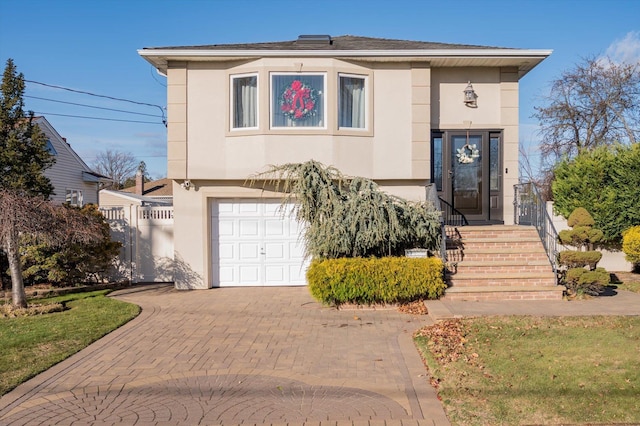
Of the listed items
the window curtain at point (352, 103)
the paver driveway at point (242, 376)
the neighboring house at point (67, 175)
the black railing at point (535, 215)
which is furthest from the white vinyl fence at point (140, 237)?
the neighboring house at point (67, 175)

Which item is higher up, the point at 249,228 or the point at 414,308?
the point at 249,228

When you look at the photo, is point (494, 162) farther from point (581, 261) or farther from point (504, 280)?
point (504, 280)

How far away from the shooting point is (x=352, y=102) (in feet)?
38.6

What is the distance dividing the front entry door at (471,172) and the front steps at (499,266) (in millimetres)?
1602

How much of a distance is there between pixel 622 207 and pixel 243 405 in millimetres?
11206

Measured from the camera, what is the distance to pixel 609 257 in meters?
13.0

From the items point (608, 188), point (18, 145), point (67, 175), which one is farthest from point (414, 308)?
point (67, 175)

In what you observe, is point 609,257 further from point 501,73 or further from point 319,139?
point 319,139

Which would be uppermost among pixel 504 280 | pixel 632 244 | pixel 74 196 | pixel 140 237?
pixel 74 196

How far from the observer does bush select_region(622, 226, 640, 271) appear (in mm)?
11625

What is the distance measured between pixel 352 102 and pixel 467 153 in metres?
3.22

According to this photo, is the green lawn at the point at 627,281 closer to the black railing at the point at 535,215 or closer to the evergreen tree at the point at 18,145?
the black railing at the point at 535,215

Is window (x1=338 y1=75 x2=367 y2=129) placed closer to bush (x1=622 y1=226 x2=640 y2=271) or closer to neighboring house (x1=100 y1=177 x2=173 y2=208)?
bush (x1=622 y1=226 x2=640 y2=271)

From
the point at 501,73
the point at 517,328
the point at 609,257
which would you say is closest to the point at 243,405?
the point at 517,328
